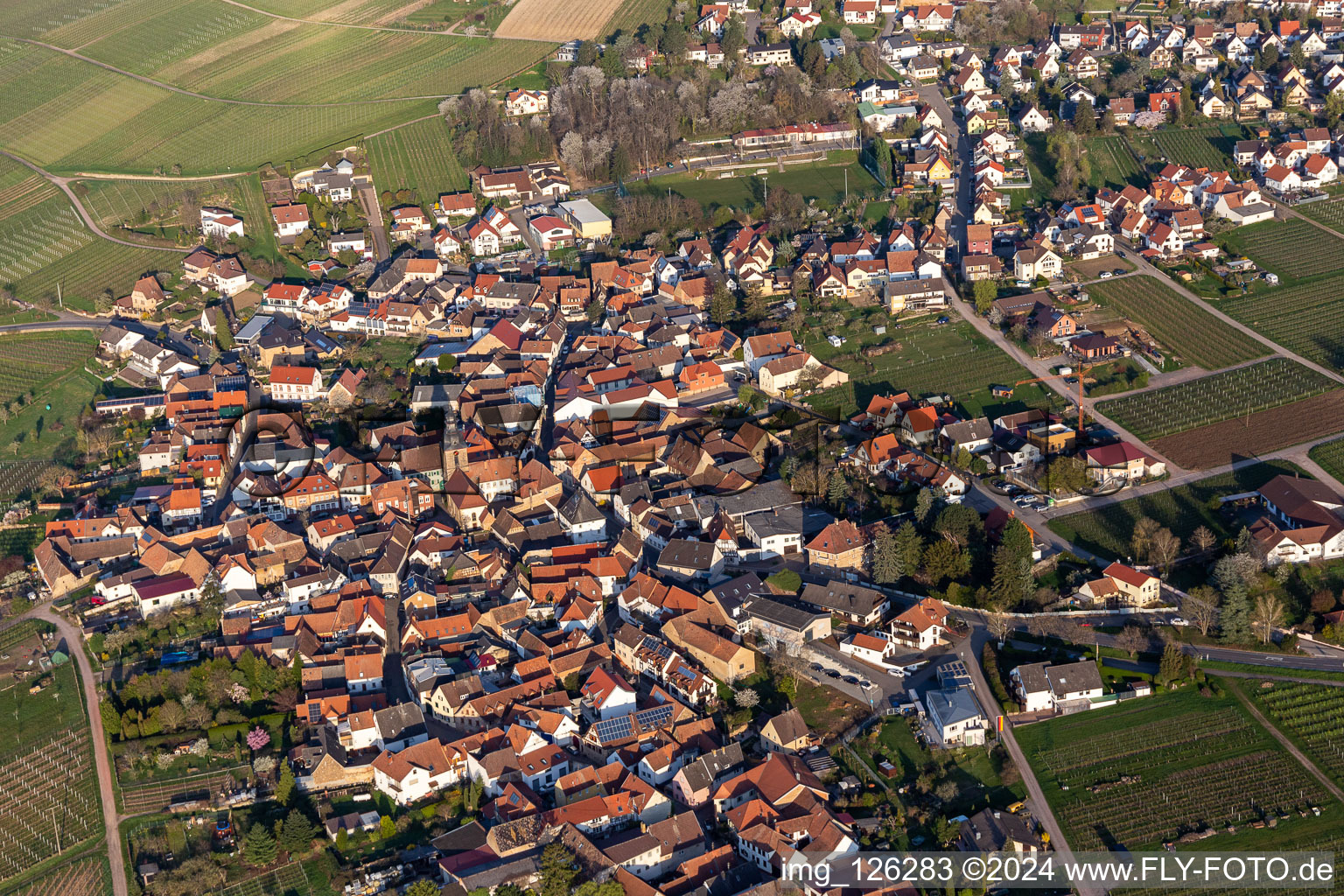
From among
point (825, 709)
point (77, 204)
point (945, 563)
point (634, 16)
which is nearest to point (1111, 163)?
point (634, 16)

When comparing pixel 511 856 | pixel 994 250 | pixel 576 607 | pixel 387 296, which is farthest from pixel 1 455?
pixel 994 250

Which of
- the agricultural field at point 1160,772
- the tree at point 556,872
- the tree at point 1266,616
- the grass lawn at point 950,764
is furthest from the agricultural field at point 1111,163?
the tree at point 556,872

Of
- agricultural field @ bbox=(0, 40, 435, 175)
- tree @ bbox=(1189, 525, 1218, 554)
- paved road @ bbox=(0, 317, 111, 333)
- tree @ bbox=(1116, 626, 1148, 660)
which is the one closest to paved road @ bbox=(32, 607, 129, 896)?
paved road @ bbox=(0, 317, 111, 333)

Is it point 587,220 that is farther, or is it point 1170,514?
point 587,220

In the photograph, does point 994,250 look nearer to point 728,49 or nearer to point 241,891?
point 728,49

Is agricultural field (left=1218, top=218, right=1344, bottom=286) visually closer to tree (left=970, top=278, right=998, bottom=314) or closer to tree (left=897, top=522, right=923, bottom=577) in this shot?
tree (left=970, top=278, right=998, bottom=314)

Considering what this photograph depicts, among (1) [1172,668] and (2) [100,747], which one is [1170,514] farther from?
(2) [100,747]

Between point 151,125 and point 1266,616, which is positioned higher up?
point 151,125
